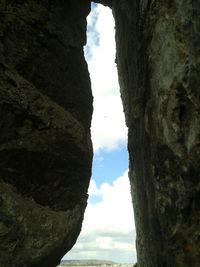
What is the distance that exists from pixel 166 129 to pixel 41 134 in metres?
1.60

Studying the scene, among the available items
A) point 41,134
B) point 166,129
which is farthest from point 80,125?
point 166,129

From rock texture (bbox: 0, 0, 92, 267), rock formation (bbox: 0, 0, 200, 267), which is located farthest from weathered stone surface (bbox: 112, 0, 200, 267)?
rock texture (bbox: 0, 0, 92, 267)

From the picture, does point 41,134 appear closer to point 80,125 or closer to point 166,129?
point 80,125

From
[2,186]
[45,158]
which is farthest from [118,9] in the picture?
[2,186]

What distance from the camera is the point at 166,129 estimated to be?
3.10m

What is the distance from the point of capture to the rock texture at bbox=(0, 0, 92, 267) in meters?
4.23

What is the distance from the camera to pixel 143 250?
3.63 metres

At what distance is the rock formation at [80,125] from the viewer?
2.95 meters

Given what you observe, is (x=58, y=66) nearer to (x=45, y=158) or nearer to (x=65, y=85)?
(x=65, y=85)

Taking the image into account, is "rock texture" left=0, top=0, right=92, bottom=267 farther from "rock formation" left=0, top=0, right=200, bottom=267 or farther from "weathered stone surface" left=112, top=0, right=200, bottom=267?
"weathered stone surface" left=112, top=0, right=200, bottom=267

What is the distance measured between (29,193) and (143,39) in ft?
5.16

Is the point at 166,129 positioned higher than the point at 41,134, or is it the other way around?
the point at 41,134

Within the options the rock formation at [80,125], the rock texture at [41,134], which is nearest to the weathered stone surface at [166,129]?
the rock formation at [80,125]

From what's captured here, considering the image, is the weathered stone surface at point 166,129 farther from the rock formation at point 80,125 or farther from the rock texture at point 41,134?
the rock texture at point 41,134
